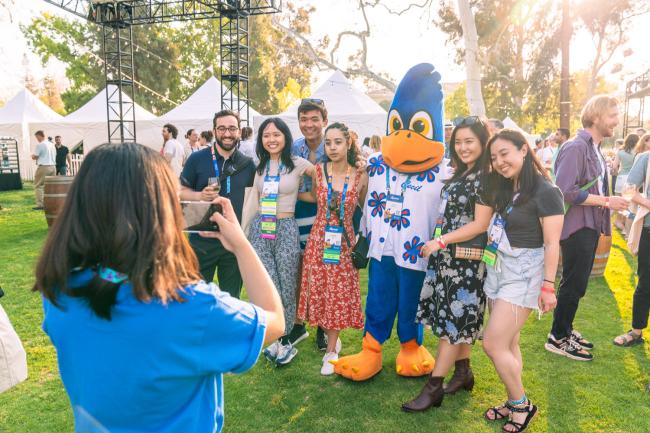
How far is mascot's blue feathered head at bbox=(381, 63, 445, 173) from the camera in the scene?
3.31m

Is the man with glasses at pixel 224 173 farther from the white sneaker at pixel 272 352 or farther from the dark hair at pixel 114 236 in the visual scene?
the dark hair at pixel 114 236

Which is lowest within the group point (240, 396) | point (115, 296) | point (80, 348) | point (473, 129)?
point (240, 396)

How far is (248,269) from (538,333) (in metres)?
3.88

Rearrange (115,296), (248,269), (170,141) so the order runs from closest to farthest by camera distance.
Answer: (115,296), (248,269), (170,141)

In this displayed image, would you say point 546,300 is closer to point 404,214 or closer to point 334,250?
point 404,214

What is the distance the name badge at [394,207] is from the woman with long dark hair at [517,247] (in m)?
0.67

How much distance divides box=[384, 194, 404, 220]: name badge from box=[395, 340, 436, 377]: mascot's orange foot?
921 mm

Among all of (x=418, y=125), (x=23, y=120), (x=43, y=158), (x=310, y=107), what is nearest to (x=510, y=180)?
(x=418, y=125)

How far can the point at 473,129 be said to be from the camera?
3016 millimetres

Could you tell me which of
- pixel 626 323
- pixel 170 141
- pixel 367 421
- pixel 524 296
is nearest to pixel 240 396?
pixel 367 421

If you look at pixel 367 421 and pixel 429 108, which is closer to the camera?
pixel 367 421

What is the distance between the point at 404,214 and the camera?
3.35m

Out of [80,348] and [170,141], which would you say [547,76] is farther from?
[80,348]

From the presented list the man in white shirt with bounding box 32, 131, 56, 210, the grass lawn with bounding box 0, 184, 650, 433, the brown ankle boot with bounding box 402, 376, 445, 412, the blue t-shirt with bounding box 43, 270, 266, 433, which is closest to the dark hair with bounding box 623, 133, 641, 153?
the grass lawn with bounding box 0, 184, 650, 433
